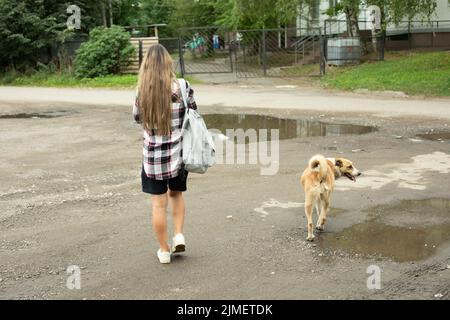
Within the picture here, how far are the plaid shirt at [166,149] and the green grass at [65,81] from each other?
62.1 ft

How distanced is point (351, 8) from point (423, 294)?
2205 cm

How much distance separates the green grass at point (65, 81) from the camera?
959 inches

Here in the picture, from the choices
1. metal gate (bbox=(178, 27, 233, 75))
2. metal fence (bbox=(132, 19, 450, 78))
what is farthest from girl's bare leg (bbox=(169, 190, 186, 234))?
metal gate (bbox=(178, 27, 233, 75))

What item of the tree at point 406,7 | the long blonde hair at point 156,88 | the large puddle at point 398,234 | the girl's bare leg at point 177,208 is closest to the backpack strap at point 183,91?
the long blonde hair at point 156,88

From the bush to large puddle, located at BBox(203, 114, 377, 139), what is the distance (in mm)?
11412

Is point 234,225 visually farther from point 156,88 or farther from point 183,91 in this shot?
point 156,88

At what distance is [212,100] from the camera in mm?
18750

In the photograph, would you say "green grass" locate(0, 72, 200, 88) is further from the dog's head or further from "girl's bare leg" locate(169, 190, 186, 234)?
"girl's bare leg" locate(169, 190, 186, 234)

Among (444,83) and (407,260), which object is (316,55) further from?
(407,260)

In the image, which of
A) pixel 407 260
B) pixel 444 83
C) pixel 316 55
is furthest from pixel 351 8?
pixel 407 260

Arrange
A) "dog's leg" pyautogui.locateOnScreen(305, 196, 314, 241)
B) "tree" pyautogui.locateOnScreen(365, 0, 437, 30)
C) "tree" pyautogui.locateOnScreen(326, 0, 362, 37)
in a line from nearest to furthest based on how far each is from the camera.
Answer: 1. "dog's leg" pyautogui.locateOnScreen(305, 196, 314, 241)
2. "tree" pyautogui.locateOnScreen(365, 0, 437, 30)
3. "tree" pyautogui.locateOnScreen(326, 0, 362, 37)

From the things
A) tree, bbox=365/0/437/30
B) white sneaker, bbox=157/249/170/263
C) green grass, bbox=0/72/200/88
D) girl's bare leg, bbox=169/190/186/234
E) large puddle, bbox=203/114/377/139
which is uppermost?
tree, bbox=365/0/437/30

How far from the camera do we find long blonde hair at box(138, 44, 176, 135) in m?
5.04

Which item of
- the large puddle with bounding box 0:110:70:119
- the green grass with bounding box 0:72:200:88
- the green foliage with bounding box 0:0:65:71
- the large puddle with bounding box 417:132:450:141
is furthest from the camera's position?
the green foliage with bounding box 0:0:65:71
